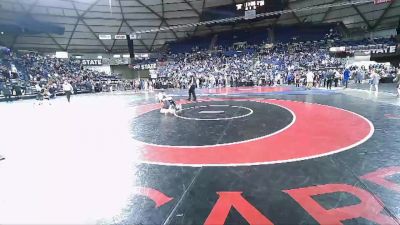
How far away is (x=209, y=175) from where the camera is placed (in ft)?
14.3

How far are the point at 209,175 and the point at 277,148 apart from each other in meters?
2.01

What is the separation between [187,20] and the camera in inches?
1599

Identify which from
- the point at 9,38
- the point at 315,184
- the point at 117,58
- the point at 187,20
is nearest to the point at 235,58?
the point at 187,20

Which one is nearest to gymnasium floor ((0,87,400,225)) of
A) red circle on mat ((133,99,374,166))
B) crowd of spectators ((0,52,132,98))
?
red circle on mat ((133,99,374,166))

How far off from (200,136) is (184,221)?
4118 millimetres

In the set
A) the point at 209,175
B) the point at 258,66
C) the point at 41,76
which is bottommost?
the point at 209,175

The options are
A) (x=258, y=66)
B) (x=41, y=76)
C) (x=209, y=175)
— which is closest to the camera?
(x=209, y=175)

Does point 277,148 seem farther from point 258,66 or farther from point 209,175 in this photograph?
point 258,66

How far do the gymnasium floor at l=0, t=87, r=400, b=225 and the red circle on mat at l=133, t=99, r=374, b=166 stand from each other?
0.02 m

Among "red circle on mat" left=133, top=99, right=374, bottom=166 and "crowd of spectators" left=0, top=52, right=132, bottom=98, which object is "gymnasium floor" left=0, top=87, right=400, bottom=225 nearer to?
"red circle on mat" left=133, top=99, right=374, bottom=166

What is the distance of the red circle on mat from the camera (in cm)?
509

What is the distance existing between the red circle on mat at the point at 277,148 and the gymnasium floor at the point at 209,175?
21 mm

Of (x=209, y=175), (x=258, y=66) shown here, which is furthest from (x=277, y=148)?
(x=258, y=66)

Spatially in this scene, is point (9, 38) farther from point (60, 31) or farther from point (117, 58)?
point (117, 58)
